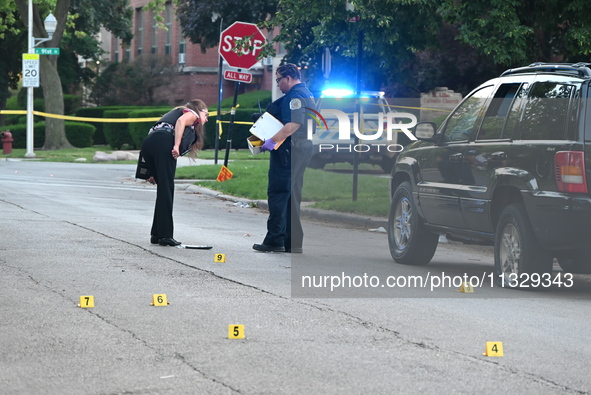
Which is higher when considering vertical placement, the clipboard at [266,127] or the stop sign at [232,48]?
the stop sign at [232,48]

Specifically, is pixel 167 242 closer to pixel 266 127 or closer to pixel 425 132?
pixel 266 127

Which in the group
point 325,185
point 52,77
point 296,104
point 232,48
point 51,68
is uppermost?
Answer: point 232,48

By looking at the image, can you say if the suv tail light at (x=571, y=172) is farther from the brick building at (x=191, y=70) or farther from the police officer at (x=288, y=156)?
the brick building at (x=191, y=70)

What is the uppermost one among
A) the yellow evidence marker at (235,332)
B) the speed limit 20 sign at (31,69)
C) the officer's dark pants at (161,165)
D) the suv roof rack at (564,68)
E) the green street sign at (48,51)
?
the green street sign at (48,51)

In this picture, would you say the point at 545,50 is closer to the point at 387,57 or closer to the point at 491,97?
the point at 387,57

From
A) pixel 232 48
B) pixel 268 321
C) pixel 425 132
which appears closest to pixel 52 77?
pixel 232 48

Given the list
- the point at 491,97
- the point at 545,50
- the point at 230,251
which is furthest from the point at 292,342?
the point at 545,50

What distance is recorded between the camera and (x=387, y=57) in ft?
68.0

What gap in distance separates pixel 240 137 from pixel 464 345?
35.2 metres

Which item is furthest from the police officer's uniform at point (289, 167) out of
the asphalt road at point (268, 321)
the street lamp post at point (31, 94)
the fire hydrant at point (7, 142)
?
the fire hydrant at point (7, 142)

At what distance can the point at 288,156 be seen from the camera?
1209 centimetres

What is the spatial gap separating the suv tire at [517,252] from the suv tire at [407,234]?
4.67 feet

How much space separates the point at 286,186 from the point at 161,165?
147 cm

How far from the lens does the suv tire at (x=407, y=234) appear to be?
36.6 ft
